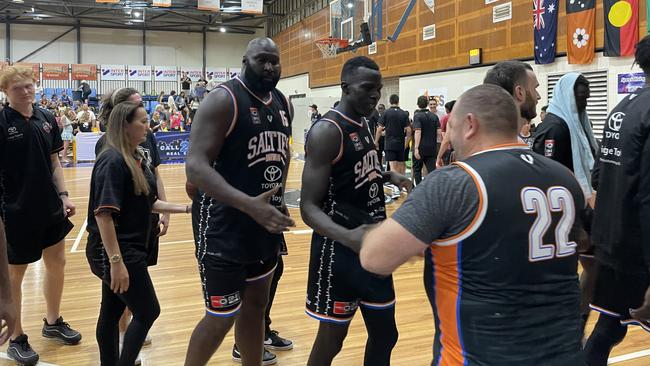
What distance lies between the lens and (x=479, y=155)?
1507 millimetres

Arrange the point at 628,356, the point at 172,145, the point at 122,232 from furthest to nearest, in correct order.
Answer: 1. the point at 172,145
2. the point at 628,356
3. the point at 122,232

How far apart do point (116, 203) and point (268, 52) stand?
1.06m

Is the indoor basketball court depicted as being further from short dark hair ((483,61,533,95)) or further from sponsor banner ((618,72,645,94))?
short dark hair ((483,61,533,95))

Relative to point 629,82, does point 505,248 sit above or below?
below

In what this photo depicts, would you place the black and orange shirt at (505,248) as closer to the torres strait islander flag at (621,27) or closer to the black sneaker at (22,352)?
the black sneaker at (22,352)

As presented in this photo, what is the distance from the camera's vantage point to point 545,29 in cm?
1169

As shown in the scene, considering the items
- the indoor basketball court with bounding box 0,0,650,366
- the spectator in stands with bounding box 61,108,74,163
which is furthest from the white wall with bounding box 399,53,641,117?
the spectator in stands with bounding box 61,108,74,163

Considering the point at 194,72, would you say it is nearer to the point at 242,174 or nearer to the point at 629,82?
the point at 629,82

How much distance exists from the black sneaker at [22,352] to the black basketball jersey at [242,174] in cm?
177

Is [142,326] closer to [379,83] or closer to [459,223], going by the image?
[379,83]

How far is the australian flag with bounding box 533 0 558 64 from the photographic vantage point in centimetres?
1154

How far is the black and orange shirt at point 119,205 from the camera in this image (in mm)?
2670

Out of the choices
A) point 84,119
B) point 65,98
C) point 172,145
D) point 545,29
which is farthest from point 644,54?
point 65,98

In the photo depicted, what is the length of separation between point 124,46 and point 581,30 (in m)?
26.9
